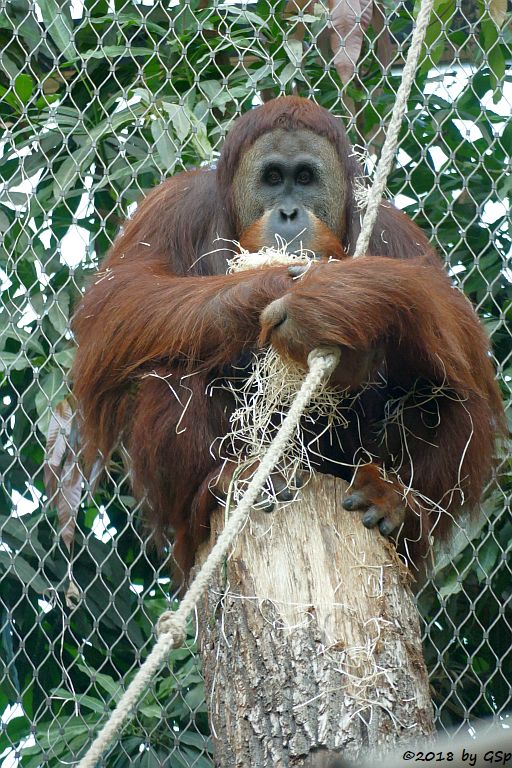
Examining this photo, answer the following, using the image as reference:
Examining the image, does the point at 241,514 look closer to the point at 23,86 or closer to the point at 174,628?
the point at 174,628

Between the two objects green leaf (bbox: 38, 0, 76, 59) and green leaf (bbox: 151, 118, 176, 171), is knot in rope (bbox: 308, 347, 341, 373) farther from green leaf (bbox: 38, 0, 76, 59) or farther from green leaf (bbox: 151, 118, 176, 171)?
green leaf (bbox: 38, 0, 76, 59)

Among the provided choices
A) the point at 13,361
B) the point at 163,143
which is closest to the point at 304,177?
the point at 163,143

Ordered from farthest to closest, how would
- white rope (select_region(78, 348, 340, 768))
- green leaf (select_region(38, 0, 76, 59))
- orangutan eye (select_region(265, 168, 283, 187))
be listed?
green leaf (select_region(38, 0, 76, 59)), orangutan eye (select_region(265, 168, 283, 187)), white rope (select_region(78, 348, 340, 768))

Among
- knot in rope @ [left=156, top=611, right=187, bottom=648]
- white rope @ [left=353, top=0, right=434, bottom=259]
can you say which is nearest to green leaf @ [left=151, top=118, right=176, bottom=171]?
white rope @ [left=353, top=0, right=434, bottom=259]

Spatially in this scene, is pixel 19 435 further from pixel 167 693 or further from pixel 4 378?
pixel 167 693

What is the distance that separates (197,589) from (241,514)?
16 centimetres

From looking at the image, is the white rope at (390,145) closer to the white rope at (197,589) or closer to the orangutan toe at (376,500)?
the white rope at (197,589)

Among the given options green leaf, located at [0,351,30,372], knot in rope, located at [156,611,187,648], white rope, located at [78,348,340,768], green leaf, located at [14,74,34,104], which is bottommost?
green leaf, located at [0,351,30,372]

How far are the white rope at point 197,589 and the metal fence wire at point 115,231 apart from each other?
52.2 inches

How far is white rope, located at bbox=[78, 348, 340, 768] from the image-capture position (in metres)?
1.42

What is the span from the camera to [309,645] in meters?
1.96

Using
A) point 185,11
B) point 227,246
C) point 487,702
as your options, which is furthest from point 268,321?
point 185,11

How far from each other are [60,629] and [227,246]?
4.76 ft

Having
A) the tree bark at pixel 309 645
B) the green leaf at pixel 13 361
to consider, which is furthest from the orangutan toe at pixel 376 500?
the green leaf at pixel 13 361
